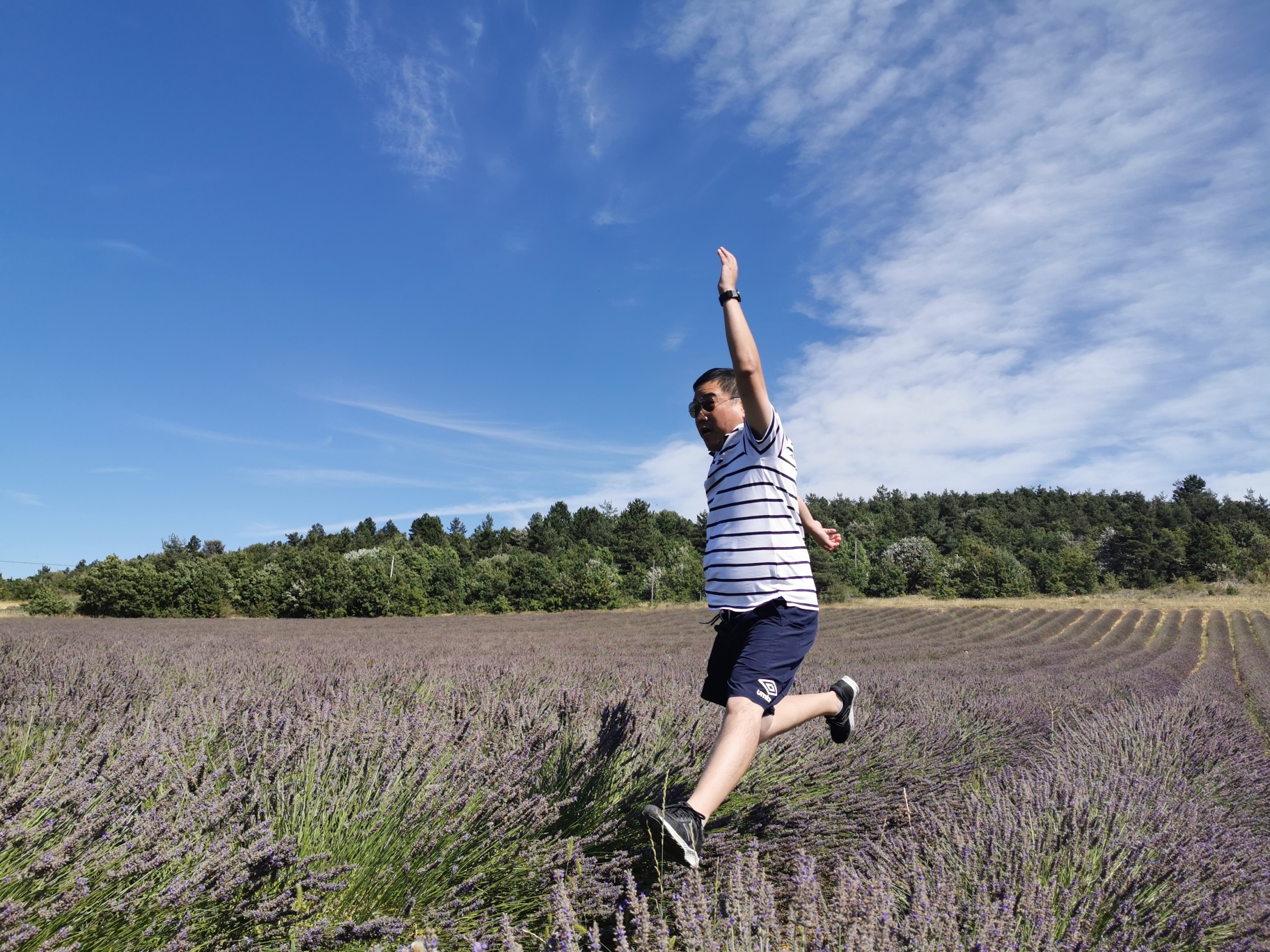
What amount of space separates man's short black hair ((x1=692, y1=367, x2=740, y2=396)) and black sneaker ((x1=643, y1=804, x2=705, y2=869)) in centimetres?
136

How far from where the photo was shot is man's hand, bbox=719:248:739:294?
2070 millimetres

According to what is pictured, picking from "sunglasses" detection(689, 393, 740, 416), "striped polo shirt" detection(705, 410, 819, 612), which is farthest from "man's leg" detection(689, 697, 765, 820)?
"sunglasses" detection(689, 393, 740, 416)

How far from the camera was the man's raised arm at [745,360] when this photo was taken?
6.37 feet

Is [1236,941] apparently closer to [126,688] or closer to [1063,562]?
[126,688]

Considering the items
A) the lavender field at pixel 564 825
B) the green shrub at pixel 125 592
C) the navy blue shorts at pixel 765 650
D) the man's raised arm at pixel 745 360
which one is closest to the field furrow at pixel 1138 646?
the lavender field at pixel 564 825

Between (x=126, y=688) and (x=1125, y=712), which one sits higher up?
(x=126, y=688)

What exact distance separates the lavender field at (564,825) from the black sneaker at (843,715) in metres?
0.17

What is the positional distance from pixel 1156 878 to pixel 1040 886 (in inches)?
22.8

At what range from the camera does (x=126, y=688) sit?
3262 millimetres

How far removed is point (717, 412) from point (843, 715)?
4.60ft

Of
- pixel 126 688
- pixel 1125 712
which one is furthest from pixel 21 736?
pixel 1125 712

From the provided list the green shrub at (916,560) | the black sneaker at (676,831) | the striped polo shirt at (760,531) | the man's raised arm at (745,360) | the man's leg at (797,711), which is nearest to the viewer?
the black sneaker at (676,831)

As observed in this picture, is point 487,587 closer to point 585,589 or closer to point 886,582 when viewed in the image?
point 585,589

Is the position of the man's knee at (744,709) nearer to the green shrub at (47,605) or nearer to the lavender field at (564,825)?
the lavender field at (564,825)
